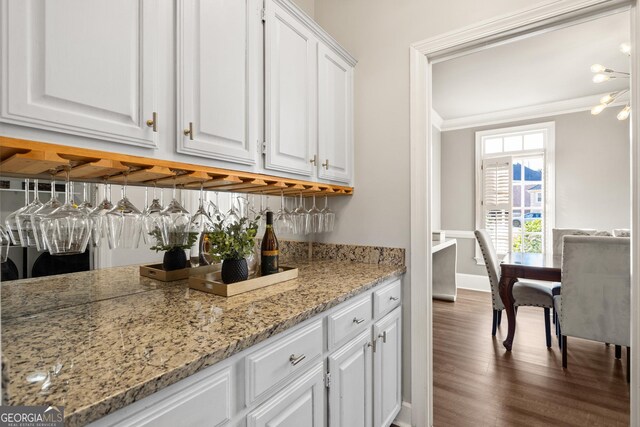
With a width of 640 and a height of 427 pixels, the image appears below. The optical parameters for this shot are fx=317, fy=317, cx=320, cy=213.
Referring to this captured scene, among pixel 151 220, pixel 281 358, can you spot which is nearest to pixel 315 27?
pixel 151 220

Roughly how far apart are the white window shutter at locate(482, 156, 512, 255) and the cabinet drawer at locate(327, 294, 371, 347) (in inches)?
164

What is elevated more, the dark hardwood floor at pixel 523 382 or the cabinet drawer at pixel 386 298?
the cabinet drawer at pixel 386 298

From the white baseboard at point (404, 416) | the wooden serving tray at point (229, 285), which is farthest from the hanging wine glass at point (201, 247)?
the white baseboard at point (404, 416)

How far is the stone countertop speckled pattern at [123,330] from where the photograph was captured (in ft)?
2.03

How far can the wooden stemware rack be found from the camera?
31.9 inches

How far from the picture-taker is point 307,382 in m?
1.15

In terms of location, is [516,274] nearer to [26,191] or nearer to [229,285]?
[229,285]

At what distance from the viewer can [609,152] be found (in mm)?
4191

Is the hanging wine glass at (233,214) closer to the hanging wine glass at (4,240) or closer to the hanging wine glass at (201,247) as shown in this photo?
the hanging wine glass at (201,247)

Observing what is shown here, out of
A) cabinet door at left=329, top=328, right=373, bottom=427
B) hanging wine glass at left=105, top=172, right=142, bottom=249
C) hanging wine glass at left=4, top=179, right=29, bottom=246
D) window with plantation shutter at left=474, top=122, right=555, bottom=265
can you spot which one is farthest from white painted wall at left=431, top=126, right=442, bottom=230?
hanging wine glass at left=4, top=179, right=29, bottom=246

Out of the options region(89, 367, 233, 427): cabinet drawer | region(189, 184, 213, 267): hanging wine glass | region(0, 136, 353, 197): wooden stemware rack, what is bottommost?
region(89, 367, 233, 427): cabinet drawer

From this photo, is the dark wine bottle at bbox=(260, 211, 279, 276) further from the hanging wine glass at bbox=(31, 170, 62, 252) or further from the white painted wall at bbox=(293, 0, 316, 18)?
the white painted wall at bbox=(293, 0, 316, 18)

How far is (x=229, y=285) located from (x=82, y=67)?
869mm

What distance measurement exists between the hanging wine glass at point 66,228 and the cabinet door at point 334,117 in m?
1.19
